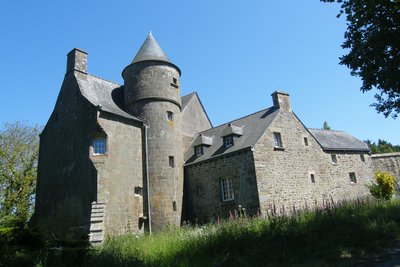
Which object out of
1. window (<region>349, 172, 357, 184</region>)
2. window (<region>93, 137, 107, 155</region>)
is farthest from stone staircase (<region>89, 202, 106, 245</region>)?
window (<region>349, 172, 357, 184</region>)

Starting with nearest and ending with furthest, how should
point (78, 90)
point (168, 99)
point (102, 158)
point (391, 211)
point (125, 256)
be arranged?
point (125, 256)
point (391, 211)
point (102, 158)
point (78, 90)
point (168, 99)

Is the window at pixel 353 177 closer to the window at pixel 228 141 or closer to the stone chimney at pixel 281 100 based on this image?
the stone chimney at pixel 281 100

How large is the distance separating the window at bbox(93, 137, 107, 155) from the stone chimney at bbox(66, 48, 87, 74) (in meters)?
5.20

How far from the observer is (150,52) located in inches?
883

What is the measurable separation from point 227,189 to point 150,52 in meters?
10.5

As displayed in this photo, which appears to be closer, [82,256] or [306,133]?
[82,256]

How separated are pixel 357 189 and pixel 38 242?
2168 cm

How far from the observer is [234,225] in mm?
10852

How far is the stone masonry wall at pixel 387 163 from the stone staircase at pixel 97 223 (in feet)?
76.5

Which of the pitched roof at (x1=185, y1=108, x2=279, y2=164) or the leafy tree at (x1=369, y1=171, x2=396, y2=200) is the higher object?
the pitched roof at (x1=185, y1=108, x2=279, y2=164)

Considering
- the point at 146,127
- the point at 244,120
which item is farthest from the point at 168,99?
the point at 244,120

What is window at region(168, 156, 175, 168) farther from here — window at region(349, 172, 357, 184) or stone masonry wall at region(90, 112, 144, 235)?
window at region(349, 172, 357, 184)

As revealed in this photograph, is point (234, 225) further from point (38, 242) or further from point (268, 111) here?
point (268, 111)

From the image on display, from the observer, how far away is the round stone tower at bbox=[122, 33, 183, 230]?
63.9 feet
